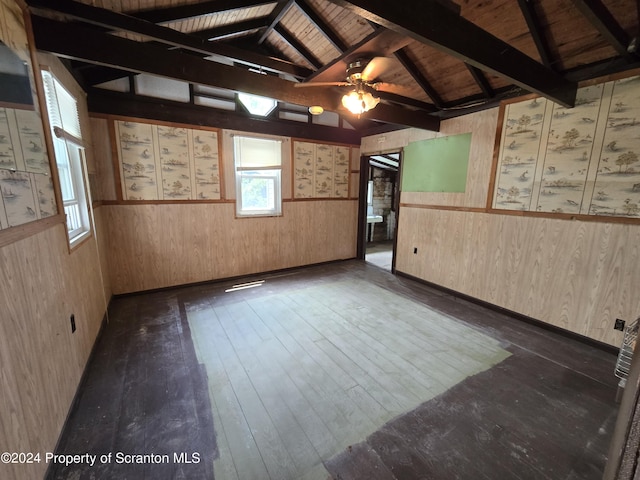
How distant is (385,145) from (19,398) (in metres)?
4.97

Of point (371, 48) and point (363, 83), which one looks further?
point (363, 83)

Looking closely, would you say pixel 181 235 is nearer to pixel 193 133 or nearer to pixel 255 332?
pixel 193 133

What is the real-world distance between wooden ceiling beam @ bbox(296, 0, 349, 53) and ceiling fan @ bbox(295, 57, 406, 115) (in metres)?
1.03

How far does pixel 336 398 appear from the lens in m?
1.89

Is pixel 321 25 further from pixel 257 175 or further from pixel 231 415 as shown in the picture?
pixel 231 415

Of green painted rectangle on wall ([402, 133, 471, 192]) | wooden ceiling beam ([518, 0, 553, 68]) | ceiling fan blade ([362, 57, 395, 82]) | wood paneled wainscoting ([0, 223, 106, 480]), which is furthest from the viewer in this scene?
green painted rectangle on wall ([402, 133, 471, 192])

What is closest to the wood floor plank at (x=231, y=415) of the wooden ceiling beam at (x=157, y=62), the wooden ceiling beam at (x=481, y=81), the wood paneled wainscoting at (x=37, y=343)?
the wood paneled wainscoting at (x=37, y=343)

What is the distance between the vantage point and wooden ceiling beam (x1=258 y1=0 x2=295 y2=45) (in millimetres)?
2819

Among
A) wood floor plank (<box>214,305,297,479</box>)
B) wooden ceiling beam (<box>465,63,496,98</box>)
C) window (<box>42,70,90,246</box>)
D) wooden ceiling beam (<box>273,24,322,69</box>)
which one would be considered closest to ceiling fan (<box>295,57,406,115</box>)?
wooden ceiling beam (<box>465,63,496,98</box>)

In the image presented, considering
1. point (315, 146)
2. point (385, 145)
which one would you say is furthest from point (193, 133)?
point (385, 145)

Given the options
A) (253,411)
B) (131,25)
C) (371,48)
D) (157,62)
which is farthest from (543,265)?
(131,25)

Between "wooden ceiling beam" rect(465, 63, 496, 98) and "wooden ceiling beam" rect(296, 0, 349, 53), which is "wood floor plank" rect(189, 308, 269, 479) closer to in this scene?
"wooden ceiling beam" rect(296, 0, 349, 53)

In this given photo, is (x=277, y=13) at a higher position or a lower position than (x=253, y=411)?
higher

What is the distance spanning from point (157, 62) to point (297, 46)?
1976mm
